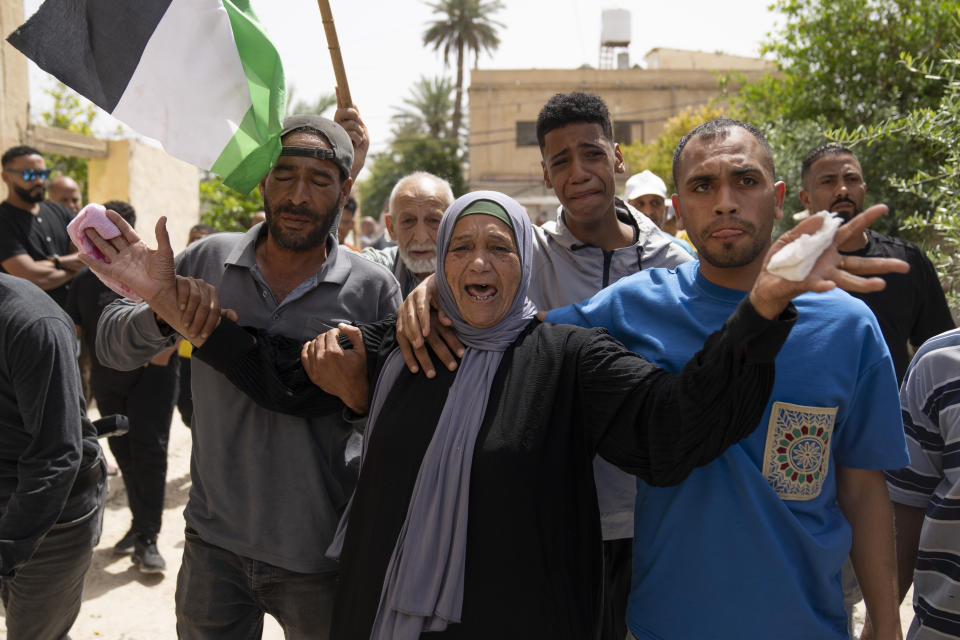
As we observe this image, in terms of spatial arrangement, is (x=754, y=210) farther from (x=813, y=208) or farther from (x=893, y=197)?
(x=893, y=197)

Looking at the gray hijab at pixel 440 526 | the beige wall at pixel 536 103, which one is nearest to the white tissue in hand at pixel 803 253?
the gray hijab at pixel 440 526

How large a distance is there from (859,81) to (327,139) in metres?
7.22

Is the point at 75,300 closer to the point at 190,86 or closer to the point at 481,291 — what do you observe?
the point at 190,86

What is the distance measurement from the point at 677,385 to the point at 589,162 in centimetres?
145

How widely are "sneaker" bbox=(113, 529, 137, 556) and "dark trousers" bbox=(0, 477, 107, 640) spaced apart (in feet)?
8.45

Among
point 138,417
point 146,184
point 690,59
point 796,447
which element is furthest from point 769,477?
point 690,59

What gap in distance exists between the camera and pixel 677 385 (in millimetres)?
1801

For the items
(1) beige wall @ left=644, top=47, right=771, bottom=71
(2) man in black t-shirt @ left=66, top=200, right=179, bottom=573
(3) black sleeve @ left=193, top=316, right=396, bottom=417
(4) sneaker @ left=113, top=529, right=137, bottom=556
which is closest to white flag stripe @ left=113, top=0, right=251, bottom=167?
(3) black sleeve @ left=193, top=316, right=396, bottom=417

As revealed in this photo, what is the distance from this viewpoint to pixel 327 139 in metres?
2.76

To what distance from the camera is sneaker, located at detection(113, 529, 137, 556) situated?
540 centimetres

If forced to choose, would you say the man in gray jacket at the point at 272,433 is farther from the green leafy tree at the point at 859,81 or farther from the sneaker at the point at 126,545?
the green leafy tree at the point at 859,81

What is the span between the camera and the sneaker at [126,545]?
5.40 meters

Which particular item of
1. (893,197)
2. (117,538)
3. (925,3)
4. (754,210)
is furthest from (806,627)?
(925,3)

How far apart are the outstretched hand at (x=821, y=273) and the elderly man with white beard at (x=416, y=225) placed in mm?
2429
